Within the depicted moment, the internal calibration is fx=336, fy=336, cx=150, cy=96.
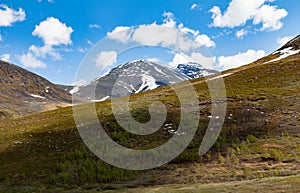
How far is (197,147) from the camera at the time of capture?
40438 millimetres

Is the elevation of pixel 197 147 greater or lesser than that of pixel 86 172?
greater

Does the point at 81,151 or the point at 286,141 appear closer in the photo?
the point at 286,141

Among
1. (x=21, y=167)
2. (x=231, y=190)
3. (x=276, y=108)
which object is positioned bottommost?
(x=231, y=190)

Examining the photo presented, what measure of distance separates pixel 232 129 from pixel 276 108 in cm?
1283

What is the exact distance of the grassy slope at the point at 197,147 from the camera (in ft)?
100

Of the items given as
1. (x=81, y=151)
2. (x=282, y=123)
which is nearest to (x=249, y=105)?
(x=282, y=123)

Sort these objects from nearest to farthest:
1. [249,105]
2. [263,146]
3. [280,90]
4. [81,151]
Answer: [263,146]
[81,151]
[249,105]
[280,90]

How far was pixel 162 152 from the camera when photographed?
39375 mm

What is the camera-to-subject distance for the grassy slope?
100 feet

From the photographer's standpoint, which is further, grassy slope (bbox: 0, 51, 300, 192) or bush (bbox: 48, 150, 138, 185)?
bush (bbox: 48, 150, 138, 185)

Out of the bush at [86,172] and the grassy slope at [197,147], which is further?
the bush at [86,172]

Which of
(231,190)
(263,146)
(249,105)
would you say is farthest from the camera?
(249,105)

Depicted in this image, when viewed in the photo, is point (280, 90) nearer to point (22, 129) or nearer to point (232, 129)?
point (232, 129)

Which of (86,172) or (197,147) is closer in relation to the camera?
(86,172)
